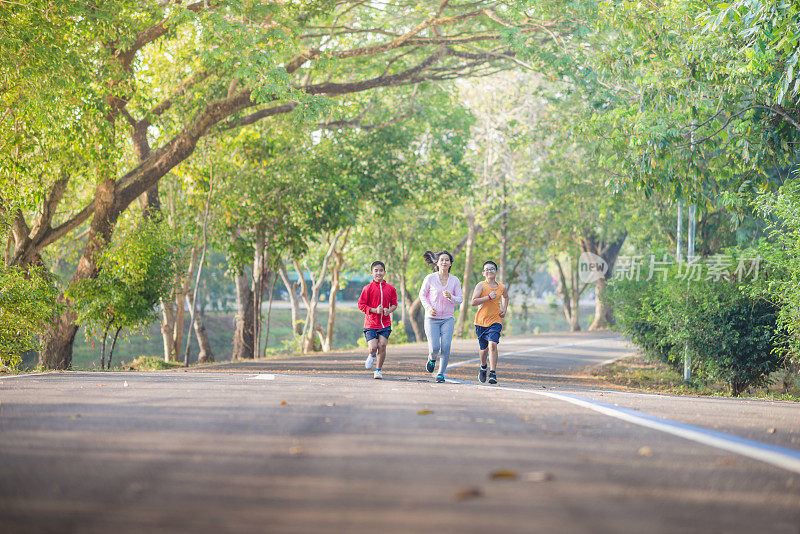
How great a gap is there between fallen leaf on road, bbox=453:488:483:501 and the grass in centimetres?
1171

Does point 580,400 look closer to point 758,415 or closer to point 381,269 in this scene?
point 758,415

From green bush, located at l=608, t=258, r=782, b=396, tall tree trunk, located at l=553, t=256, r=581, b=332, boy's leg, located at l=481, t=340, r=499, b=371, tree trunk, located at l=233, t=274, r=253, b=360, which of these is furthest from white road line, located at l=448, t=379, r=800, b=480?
tall tree trunk, located at l=553, t=256, r=581, b=332

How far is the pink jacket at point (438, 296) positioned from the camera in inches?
477

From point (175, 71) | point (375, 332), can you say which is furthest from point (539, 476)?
point (175, 71)

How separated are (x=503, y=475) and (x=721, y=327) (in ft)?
42.2

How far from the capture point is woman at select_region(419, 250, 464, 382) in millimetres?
12094

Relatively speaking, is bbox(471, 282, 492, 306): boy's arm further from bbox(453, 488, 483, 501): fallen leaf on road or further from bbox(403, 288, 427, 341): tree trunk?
bbox(403, 288, 427, 341): tree trunk

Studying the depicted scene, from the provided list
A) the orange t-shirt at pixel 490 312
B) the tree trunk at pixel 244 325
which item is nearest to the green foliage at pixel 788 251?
the orange t-shirt at pixel 490 312

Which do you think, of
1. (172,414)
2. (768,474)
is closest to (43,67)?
(172,414)

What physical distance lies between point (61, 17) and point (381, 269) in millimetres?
7569

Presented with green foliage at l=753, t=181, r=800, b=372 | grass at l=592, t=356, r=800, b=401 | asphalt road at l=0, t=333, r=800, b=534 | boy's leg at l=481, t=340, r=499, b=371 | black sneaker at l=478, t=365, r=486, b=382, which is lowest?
grass at l=592, t=356, r=800, b=401

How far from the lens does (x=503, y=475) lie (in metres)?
4.39

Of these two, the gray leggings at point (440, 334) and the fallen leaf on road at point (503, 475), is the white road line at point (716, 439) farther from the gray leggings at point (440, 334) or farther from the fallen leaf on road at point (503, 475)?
the gray leggings at point (440, 334)

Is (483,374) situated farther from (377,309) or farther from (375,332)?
(377,309)
